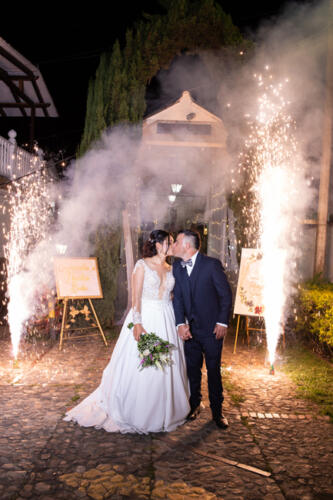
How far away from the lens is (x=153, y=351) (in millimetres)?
3992

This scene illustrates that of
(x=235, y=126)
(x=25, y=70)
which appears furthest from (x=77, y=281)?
(x=25, y=70)

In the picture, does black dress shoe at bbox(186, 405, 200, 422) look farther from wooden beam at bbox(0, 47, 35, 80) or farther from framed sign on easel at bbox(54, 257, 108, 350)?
wooden beam at bbox(0, 47, 35, 80)

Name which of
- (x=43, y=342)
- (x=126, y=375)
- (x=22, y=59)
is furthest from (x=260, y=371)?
(x=22, y=59)

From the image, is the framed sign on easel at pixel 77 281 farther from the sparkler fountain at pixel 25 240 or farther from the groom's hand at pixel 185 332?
the groom's hand at pixel 185 332

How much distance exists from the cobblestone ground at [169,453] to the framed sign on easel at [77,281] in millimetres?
2311

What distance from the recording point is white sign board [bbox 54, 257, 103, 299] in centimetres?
763

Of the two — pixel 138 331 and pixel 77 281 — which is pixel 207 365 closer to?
pixel 138 331

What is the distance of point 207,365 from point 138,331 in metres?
0.84

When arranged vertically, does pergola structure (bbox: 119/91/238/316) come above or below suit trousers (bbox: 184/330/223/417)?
above

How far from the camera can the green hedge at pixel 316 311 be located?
6.62m

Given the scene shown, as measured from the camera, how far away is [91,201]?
9039 millimetres

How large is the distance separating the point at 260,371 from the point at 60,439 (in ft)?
11.7

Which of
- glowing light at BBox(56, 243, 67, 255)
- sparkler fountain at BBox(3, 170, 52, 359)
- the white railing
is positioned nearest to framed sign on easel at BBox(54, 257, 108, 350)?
glowing light at BBox(56, 243, 67, 255)

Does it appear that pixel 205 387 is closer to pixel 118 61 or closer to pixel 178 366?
pixel 178 366
